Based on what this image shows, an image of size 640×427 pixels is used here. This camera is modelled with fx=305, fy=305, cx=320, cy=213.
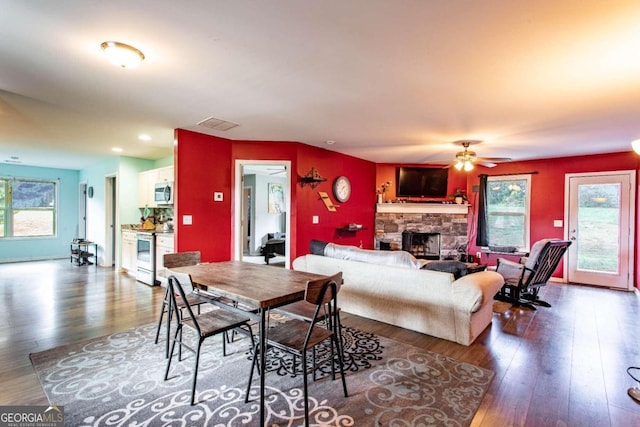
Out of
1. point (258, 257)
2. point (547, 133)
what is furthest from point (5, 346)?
point (547, 133)

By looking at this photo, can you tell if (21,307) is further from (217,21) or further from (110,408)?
(217,21)

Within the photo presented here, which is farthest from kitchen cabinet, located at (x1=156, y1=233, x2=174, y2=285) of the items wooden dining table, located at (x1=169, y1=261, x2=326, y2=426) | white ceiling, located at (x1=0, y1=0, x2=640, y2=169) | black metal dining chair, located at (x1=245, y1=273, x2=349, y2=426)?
black metal dining chair, located at (x1=245, y1=273, x2=349, y2=426)

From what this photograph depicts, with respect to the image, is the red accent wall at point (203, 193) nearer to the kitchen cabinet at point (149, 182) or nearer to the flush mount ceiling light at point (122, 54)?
the kitchen cabinet at point (149, 182)

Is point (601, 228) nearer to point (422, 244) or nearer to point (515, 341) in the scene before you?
point (422, 244)

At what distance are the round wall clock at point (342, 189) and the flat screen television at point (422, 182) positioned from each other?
57.3 inches

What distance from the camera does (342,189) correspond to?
243 inches

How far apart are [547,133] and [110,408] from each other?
5.63 m

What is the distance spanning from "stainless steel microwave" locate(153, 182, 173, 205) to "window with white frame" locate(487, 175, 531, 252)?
6535 mm

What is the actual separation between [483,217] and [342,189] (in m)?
3.23

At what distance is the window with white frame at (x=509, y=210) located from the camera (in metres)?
6.38

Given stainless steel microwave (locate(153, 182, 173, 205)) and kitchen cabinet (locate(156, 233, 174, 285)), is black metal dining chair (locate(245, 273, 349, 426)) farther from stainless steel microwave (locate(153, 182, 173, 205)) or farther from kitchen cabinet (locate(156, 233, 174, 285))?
stainless steel microwave (locate(153, 182, 173, 205))

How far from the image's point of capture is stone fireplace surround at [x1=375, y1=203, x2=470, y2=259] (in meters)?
6.85

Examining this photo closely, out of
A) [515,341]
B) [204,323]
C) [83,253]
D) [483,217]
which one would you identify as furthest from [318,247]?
[83,253]

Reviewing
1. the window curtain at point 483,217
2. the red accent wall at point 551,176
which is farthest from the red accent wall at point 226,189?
the red accent wall at point 551,176
